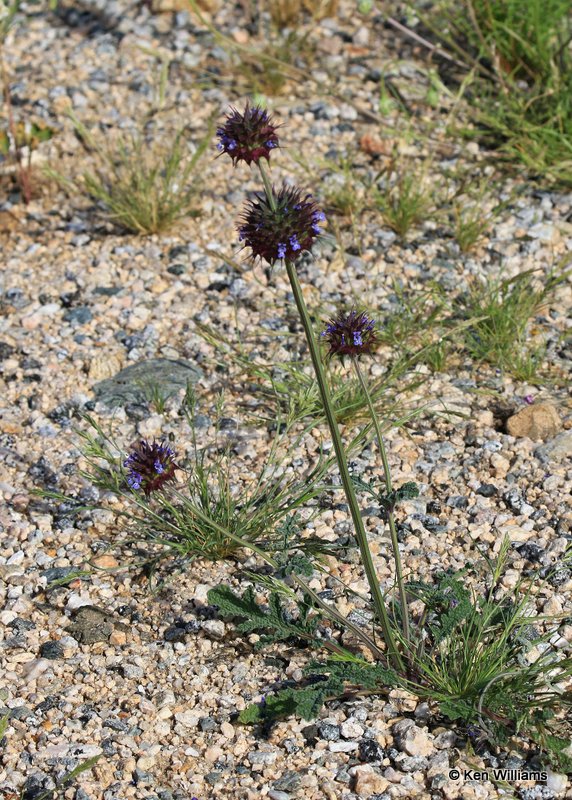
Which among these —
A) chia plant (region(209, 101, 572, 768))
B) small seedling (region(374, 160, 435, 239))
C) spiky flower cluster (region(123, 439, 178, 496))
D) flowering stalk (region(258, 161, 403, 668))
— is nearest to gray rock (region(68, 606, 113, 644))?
chia plant (region(209, 101, 572, 768))

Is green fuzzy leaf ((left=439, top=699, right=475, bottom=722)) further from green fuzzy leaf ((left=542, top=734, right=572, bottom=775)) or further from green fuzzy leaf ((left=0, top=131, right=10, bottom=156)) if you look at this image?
green fuzzy leaf ((left=0, top=131, right=10, bottom=156))

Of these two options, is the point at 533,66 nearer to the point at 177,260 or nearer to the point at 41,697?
the point at 177,260

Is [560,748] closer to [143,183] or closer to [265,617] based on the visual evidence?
[265,617]

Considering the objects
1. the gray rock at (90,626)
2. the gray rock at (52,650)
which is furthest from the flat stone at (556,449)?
the gray rock at (52,650)

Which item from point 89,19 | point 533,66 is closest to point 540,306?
point 533,66

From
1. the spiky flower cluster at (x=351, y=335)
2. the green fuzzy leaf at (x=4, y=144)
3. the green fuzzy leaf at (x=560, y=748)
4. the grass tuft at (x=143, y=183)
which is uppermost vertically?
the green fuzzy leaf at (x=4, y=144)

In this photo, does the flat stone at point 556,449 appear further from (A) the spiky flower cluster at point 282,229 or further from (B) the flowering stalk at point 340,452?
(A) the spiky flower cluster at point 282,229
